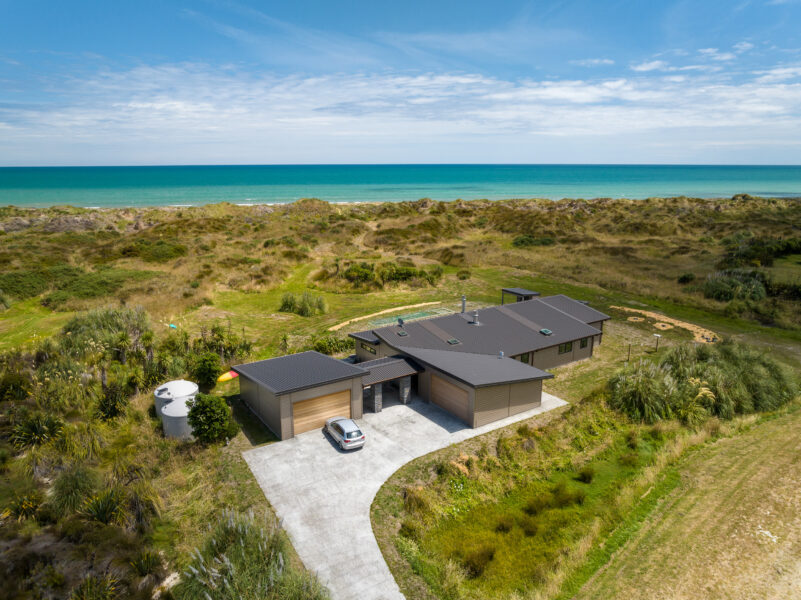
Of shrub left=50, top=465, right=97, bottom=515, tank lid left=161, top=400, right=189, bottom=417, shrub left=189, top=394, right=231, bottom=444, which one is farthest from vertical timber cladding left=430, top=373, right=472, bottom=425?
shrub left=50, top=465, right=97, bottom=515

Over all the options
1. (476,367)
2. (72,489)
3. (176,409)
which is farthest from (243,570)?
(476,367)

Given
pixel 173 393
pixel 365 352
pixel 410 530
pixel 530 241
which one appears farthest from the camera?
pixel 530 241

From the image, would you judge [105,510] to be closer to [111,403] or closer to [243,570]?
[243,570]

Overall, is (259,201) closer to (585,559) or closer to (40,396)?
(40,396)

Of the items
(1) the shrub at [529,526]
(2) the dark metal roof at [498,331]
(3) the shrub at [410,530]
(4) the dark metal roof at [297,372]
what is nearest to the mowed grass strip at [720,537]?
(1) the shrub at [529,526]

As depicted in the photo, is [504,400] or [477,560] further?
[504,400]

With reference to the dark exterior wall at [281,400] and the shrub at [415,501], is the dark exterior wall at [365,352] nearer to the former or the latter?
the dark exterior wall at [281,400]
